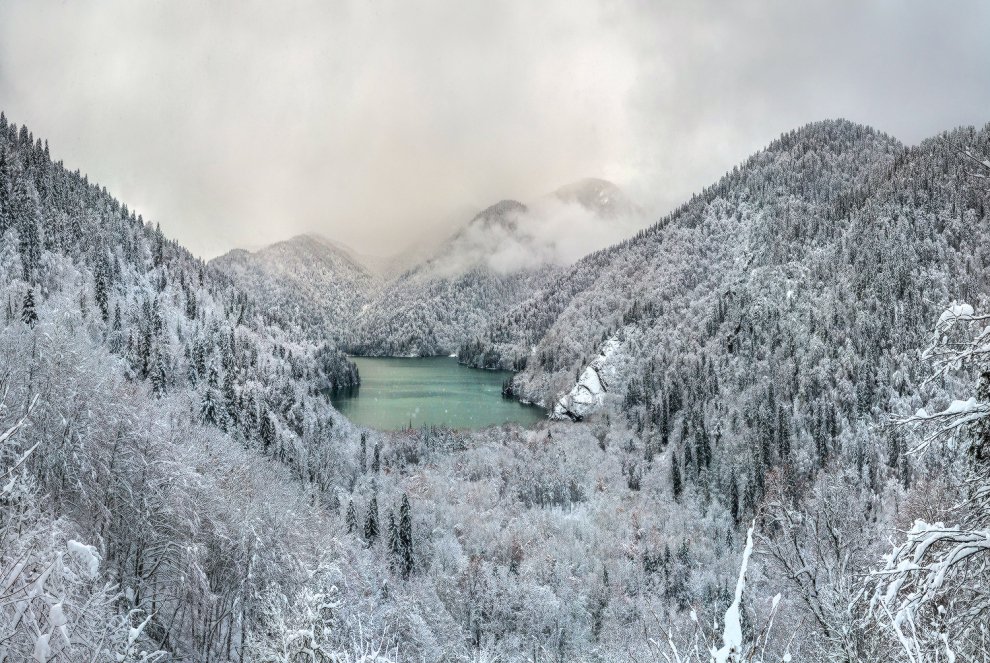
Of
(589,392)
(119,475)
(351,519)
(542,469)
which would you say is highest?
(119,475)

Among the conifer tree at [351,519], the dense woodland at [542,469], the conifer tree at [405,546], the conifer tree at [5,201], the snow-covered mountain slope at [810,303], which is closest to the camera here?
the dense woodland at [542,469]

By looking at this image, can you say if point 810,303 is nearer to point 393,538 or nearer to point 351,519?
point 393,538

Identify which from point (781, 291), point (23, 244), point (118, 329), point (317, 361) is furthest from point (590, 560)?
point (317, 361)

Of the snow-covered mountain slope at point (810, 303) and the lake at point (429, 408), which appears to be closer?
the snow-covered mountain slope at point (810, 303)

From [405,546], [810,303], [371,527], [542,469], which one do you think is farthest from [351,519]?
[810,303]

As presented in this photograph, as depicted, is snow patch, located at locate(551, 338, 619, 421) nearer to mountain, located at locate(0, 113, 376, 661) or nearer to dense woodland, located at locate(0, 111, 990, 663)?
dense woodland, located at locate(0, 111, 990, 663)

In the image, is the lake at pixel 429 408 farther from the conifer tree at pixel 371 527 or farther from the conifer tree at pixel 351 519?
the conifer tree at pixel 371 527

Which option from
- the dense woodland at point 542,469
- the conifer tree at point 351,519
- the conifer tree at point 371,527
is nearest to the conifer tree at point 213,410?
the dense woodland at point 542,469

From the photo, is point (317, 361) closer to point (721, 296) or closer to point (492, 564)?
point (721, 296)
